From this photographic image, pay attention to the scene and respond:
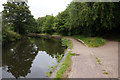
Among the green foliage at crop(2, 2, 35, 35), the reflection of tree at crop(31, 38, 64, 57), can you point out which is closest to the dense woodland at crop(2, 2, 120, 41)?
the green foliage at crop(2, 2, 35, 35)

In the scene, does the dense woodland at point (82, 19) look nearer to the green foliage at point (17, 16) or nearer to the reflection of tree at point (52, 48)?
the green foliage at point (17, 16)

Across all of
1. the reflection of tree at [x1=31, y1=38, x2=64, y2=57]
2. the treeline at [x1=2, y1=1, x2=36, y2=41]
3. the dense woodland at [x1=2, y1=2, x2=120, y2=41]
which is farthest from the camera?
the treeline at [x1=2, y1=1, x2=36, y2=41]

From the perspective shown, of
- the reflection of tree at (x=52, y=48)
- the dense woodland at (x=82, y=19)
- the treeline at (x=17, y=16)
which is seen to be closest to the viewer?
the reflection of tree at (x=52, y=48)

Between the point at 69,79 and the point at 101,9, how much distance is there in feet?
34.4

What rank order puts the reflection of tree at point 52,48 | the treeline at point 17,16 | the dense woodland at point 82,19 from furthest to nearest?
the treeline at point 17,16, the dense woodland at point 82,19, the reflection of tree at point 52,48

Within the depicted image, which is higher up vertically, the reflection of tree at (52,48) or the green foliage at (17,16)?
the green foliage at (17,16)

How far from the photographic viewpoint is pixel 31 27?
30.6 meters

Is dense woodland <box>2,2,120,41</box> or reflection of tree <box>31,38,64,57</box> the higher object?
A: dense woodland <box>2,2,120,41</box>

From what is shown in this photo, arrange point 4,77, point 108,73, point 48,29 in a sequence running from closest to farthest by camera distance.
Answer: point 108,73 → point 4,77 → point 48,29

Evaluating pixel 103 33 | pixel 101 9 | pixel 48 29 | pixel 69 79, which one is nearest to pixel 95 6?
pixel 101 9

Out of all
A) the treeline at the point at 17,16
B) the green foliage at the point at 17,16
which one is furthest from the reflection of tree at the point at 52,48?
the green foliage at the point at 17,16

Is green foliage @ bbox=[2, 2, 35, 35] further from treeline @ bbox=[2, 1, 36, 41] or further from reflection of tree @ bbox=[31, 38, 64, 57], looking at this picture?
reflection of tree @ bbox=[31, 38, 64, 57]

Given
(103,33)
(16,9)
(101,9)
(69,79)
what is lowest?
(69,79)

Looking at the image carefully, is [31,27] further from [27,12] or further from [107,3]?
[107,3]
